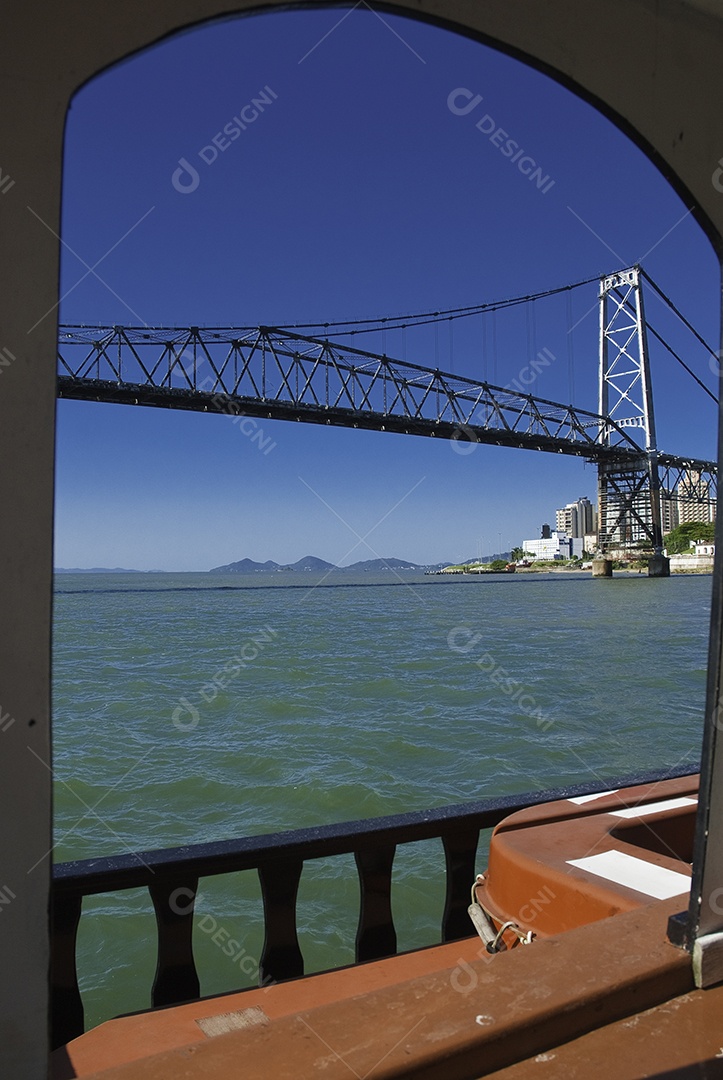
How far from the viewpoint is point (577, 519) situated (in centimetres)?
12444

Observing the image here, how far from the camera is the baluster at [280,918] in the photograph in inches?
60.5

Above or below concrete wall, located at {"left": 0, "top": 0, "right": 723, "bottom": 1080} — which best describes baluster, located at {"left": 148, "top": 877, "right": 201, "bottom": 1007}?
below

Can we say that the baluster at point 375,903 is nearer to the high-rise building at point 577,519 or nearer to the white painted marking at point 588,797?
the white painted marking at point 588,797

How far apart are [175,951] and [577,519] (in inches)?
5034

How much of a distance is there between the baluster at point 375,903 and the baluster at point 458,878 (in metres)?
0.16

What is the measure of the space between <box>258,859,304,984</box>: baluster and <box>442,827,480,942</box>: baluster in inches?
15.4

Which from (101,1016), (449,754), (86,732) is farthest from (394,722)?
(101,1016)

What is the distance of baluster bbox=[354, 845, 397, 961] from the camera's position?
5.49 feet

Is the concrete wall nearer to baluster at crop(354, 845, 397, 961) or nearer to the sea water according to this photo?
baluster at crop(354, 845, 397, 961)

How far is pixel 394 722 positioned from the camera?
7789mm

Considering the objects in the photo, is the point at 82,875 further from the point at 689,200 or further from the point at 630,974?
the point at 689,200

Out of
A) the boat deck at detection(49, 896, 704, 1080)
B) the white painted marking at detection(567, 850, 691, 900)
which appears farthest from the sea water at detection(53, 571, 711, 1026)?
the boat deck at detection(49, 896, 704, 1080)

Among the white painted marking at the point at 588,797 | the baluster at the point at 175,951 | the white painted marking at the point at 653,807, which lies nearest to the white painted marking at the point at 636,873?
the white painted marking at the point at 653,807

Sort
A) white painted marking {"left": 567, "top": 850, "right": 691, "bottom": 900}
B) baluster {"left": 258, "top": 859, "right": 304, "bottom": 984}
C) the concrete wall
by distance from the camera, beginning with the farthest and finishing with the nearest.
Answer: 1. baluster {"left": 258, "top": 859, "right": 304, "bottom": 984}
2. white painted marking {"left": 567, "top": 850, "right": 691, "bottom": 900}
3. the concrete wall
